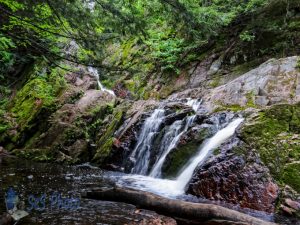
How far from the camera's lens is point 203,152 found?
802 centimetres

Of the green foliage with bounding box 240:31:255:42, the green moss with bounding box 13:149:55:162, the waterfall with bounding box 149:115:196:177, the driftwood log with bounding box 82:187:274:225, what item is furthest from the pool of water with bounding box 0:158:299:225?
the green foliage with bounding box 240:31:255:42

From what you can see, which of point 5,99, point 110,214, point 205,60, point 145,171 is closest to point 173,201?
point 110,214

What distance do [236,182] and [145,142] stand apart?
470cm

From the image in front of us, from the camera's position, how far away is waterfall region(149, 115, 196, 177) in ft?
29.7

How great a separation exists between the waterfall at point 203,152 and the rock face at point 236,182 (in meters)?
0.57

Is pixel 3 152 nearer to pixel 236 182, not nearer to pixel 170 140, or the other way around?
pixel 170 140

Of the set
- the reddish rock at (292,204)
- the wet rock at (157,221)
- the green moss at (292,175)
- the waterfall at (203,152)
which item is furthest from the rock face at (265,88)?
the wet rock at (157,221)

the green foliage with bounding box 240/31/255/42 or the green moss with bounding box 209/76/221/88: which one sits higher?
the green foliage with bounding box 240/31/255/42

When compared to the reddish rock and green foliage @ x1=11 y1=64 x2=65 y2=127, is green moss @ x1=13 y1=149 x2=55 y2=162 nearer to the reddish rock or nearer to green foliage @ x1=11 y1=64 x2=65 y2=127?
green foliage @ x1=11 y1=64 x2=65 y2=127

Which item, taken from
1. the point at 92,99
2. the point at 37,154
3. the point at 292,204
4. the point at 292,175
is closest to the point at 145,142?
the point at 37,154

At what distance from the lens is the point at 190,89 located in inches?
555

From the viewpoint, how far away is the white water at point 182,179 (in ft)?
23.8

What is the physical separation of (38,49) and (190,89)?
9.51 metres

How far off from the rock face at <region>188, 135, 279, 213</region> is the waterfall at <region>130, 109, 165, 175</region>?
3.19 m
